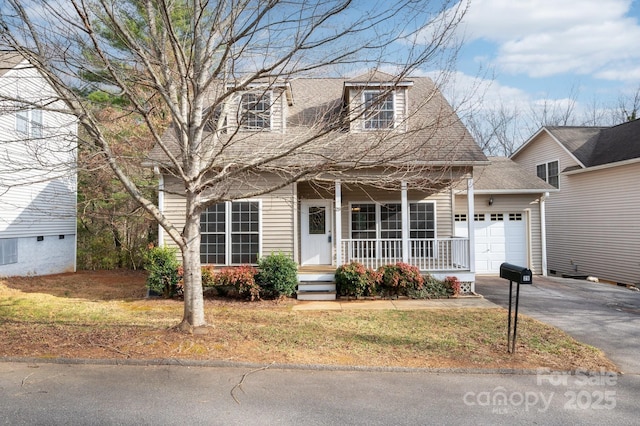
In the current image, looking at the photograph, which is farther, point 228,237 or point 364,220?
point 364,220

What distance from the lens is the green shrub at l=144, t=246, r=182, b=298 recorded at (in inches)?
397

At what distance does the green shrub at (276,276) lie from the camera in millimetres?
9891

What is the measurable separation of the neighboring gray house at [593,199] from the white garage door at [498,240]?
9.57 ft

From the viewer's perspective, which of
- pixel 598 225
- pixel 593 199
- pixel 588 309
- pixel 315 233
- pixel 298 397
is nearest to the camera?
pixel 298 397

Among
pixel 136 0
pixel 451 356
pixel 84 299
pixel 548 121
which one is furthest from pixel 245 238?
pixel 548 121

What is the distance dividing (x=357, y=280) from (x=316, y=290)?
3.75 ft

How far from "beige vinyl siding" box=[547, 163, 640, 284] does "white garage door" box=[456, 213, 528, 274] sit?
2894 mm

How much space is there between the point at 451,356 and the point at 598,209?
12.5 m

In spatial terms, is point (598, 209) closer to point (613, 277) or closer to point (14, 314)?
point (613, 277)

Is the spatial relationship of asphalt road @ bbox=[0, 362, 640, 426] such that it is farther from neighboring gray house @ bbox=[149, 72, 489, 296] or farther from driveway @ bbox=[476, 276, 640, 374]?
neighboring gray house @ bbox=[149, 72, 489, 296]

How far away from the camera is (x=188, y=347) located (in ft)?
18.7

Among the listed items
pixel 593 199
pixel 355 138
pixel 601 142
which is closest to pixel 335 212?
pixel 355 138

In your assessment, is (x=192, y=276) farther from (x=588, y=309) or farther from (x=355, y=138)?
(x=588, y=309)

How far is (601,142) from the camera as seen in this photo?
51.4ft
